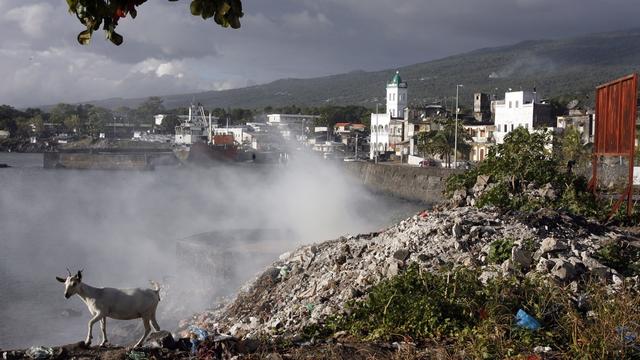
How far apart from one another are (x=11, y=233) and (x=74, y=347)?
38757 mm

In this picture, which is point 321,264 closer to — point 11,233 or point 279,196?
point 11,233

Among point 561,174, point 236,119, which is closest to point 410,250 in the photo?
point 561,174

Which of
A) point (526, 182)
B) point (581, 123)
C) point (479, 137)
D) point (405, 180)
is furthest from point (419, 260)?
point (479, 137)

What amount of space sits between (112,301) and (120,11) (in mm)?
5335

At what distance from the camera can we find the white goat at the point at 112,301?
26.1 feet

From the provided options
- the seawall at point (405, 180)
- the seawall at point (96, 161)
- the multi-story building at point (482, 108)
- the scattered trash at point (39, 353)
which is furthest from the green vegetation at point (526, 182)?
the seawall at point (96, 161)

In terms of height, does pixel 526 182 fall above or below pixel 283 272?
above

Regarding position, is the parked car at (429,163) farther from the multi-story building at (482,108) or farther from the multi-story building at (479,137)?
the multi-story building at (482,108)

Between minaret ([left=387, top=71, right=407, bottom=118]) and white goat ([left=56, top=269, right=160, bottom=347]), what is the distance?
277 feet

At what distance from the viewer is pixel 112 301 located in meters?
8.27

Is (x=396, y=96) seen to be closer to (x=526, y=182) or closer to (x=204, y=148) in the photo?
(x=204, y=148)

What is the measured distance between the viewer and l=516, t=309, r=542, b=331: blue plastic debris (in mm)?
6883

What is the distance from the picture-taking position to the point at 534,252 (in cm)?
896

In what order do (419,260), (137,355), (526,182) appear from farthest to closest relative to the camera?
(526,182)
(419,260)
(137,355)
